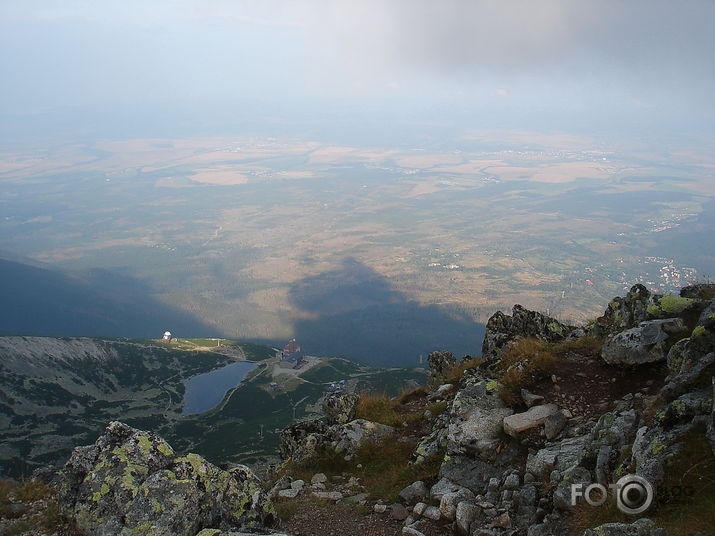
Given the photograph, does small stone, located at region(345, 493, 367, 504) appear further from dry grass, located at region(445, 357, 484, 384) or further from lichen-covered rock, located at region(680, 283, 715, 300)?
lichen-covered rock, located at region(680, 283, 715, 300)

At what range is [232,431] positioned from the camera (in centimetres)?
9356

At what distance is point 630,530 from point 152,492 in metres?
8.21

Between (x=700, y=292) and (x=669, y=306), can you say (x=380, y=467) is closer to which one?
(x=669, y=306)

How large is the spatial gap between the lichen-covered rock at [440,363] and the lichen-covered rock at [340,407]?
190 inches

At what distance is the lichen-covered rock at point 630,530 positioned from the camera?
6164mm

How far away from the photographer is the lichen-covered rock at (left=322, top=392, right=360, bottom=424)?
16.9 metres

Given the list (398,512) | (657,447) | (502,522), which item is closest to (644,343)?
(657,447)

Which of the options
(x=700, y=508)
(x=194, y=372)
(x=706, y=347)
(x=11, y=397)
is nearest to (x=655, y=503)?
(x=700, y=508)

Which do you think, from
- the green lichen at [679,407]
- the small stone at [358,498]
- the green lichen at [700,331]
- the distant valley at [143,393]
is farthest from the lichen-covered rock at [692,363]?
the distant valley at [143,393]

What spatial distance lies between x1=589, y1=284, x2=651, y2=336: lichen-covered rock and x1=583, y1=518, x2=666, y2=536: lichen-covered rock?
33.0ft

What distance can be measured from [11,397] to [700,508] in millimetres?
121014

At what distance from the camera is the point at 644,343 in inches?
486

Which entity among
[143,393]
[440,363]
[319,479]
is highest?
[319,479]

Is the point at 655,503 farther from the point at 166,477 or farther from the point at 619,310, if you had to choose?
the point at 619,310
